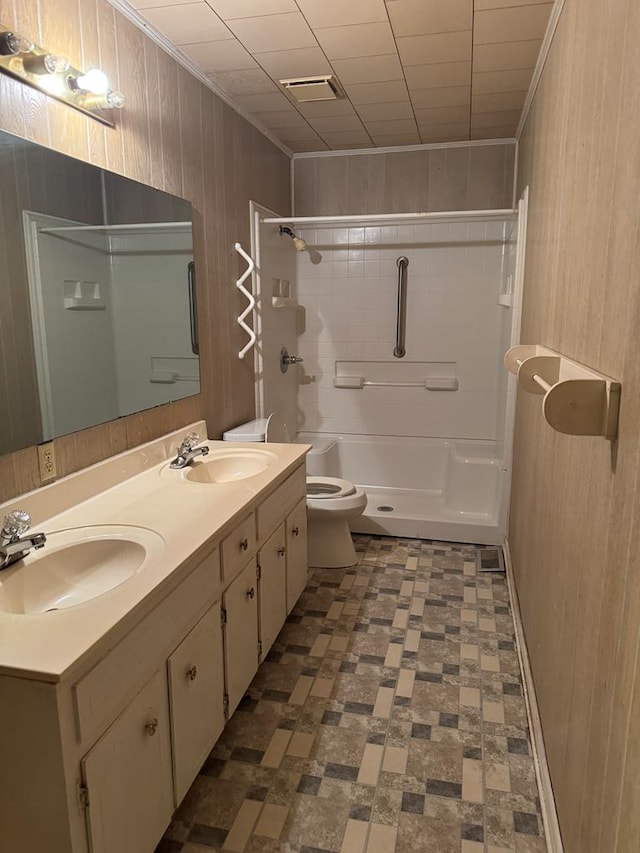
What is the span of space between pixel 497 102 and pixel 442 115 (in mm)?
315

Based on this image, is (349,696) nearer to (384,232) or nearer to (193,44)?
(193,44)

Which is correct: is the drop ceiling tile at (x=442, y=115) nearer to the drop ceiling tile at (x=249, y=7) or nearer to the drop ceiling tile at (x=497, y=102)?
the drop ceiling tile at (x=497, y=102)

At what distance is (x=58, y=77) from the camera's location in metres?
1.73

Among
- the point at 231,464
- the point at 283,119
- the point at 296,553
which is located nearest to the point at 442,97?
the point at 283,119

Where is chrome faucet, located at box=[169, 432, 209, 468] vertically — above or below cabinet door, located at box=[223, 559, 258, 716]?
above

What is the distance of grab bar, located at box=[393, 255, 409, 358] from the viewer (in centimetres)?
408

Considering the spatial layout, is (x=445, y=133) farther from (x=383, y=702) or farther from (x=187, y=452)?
(x=383, y=702)

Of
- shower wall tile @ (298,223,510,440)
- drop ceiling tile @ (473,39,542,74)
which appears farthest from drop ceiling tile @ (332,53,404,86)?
shower wall tile @ (298,223,510,440)

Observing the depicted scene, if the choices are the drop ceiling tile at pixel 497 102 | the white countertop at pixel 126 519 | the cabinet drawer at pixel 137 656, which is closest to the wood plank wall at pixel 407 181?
the drop ceiling tile at pixel 497 102

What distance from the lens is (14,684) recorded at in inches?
41.9

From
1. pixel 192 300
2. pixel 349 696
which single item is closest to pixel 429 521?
pixel 349 696

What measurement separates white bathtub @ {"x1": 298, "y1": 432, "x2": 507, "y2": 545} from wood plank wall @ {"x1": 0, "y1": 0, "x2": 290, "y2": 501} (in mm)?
1090

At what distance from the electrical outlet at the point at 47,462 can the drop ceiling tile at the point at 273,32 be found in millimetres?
1673

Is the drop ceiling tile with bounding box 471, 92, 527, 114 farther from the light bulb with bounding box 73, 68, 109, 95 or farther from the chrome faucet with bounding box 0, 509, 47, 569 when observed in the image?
the chrome faucet with bounding box 0, 509, 47, 569
